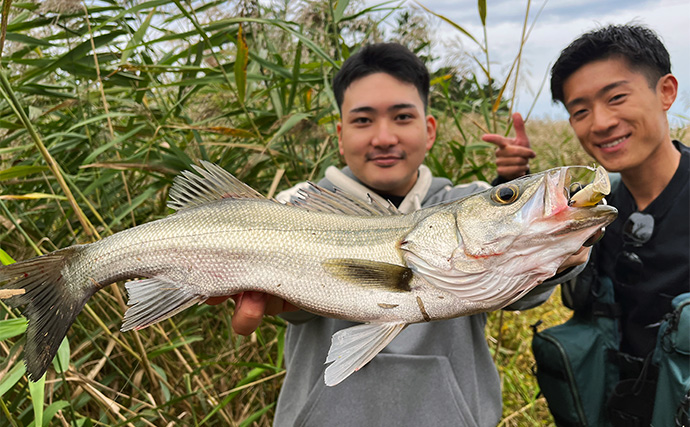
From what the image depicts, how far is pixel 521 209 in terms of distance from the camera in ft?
4.05

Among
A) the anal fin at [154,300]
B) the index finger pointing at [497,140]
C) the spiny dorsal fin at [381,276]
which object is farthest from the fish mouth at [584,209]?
the anal fin at [154,300]

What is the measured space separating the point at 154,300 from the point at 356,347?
611 millimetres

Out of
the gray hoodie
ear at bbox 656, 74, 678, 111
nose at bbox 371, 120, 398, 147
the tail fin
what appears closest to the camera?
the tail fin

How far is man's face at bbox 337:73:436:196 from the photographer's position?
2.13 meters

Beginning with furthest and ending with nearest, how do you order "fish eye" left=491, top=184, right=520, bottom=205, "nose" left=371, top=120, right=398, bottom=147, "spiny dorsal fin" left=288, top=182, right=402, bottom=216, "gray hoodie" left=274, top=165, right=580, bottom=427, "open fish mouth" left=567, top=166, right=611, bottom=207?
"nose" left=371, top=120, right=398, bottom=147
"gray hoodie" left=274, top=165, right=580, bottom=427
"spiny dorsal fin" left=288, top=182, right=402, bottom=216
"fish eye" left=491, top=184, right=520, bottom=205
"open fish mouth" left=567, top=166, right=611, bottom=207

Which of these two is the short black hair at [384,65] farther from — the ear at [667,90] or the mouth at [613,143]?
the ear at [667,90]

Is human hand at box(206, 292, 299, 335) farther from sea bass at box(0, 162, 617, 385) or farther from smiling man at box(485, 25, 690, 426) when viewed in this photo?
smiling man at box(485, 25, 690, 426)

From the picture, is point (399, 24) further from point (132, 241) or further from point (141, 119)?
point (132, 241)

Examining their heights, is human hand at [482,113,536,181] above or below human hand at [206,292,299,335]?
above

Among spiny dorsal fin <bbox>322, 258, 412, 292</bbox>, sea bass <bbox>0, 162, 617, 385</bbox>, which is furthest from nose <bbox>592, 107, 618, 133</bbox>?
spiny dorsal fin <bbox>322, 258, 412, 292</bbox>

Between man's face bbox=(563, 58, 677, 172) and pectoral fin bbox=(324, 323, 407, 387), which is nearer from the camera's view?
pectoral fin bbox=(324, 323, 407, 387)

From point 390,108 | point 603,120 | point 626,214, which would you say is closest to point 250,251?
point 390,108

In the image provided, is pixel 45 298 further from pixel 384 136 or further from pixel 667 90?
pixel 667 90

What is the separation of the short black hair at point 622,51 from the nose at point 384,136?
0.89 metres
